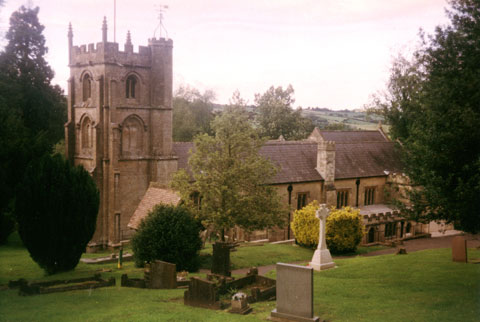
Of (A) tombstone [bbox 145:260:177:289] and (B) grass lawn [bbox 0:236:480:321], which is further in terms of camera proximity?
(A) tombstone [bbox 145:260:177:289]

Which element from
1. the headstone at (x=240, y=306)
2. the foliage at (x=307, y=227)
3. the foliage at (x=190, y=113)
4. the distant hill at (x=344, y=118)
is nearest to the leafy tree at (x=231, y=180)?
the foliage at (x=307, y=227)

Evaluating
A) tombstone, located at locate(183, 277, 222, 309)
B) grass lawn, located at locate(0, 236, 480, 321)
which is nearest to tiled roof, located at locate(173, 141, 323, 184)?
grass lawn, located at locate(0, 236, 480, 321)

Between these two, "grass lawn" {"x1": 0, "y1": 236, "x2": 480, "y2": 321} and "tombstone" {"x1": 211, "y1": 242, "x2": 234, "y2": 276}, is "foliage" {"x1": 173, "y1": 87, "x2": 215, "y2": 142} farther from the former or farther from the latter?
"grass lawn" {"x1": 0, "y1": 236, "x2": 480, "y2": 321}

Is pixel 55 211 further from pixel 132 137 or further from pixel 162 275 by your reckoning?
pixel 132 137

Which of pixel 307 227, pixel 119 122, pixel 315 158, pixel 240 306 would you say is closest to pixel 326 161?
pixel 315 158

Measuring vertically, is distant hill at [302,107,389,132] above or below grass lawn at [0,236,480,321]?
above

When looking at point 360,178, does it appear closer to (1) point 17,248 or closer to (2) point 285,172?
(2) point 285,172

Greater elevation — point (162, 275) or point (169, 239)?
point (169, 239)

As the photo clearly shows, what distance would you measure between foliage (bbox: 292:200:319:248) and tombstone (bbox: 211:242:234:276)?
11890mm

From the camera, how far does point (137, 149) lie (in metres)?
37.4

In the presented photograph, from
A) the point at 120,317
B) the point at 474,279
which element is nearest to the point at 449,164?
the point at 474,279

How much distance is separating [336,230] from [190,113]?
42.0 metres

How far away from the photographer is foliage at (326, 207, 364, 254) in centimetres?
3297

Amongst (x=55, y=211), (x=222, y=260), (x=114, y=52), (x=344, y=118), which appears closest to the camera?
(x=55, y=211)
